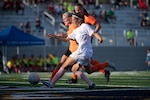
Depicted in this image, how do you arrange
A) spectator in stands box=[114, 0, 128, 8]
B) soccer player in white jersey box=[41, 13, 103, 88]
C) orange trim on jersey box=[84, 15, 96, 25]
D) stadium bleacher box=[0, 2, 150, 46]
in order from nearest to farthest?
soccer player in white jersey box=[41, 13, 103, 88], orange trim on jersey box=[84, 15, 96, 25], stadium bleacher box=[0, 2, 150, 46], spectator in stands box=[114, 0, 128, 8]

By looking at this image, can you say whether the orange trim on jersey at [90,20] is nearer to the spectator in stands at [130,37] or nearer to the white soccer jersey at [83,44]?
the white soccer jersey at [83,44]

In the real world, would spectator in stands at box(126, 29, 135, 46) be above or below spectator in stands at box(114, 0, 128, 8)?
below

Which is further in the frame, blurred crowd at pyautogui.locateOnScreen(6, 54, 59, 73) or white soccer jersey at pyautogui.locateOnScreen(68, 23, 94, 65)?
blurred crowd at pyautogui.locateOnScreen(6, 54, 59, 73)

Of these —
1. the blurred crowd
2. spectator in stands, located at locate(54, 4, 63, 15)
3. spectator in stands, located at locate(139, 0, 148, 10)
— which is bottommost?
the blurred crowd

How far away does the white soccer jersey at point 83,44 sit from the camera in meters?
11.6

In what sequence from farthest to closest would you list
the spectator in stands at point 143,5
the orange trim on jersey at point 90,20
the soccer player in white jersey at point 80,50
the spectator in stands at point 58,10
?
the spectator in stands at point 143,5
the spectator in stands at point 58,10
the orange trim on jersey at point 90,20
the soccer player in white jersey at point 80,50

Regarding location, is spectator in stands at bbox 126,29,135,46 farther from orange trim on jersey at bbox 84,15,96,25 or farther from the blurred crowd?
orange trim on jersey at bbox 84,15,96,25

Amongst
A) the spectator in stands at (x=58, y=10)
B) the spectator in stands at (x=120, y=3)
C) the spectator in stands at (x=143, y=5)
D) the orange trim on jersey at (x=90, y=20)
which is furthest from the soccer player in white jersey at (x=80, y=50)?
the spectator in stands at (x=143, y=5)

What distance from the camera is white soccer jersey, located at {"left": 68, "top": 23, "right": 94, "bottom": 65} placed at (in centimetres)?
1159

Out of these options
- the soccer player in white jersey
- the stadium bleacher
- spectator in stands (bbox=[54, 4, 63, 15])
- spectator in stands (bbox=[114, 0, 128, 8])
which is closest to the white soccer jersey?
the soccer player in white jersey

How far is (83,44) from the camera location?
11.8 metres

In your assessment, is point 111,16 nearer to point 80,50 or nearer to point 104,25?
point 104,25

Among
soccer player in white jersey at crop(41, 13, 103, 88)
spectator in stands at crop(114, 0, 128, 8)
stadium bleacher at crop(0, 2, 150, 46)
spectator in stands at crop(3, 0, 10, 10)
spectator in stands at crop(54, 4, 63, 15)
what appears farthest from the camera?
spectator in stands at crop(114, 0, 128, 8)

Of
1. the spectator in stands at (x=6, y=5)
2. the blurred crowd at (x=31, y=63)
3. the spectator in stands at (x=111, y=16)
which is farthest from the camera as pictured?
the spectator in stands at (x=111, y=16)
